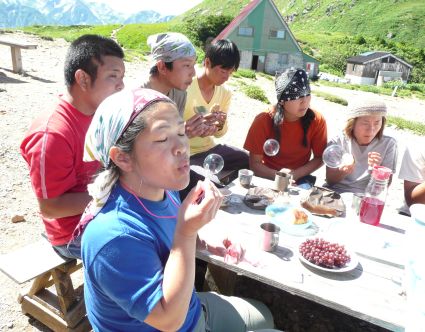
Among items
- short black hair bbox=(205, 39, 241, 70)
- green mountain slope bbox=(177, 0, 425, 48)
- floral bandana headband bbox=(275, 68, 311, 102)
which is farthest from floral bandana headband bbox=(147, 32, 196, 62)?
green mountain slope bbox=(177, 0, 425, 48)

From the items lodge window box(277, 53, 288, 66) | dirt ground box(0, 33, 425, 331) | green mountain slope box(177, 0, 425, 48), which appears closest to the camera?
dirt ground box(0, 33, 425, 331)

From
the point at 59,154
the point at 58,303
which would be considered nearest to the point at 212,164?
the point at 59,154

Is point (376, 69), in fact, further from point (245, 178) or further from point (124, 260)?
point (124, 260)

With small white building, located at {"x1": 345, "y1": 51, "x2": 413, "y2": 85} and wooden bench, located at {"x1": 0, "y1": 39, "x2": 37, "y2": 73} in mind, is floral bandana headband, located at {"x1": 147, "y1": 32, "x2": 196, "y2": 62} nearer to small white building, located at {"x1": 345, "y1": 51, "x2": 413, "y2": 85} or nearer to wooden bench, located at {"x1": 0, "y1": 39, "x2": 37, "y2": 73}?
wooden bench, located at {"x1": 0, "y1": 39, "x2": 37, "y2": 73}

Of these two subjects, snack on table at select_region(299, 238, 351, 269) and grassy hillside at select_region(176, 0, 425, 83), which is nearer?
snack on table at select_region(299, 238, 351, 269)

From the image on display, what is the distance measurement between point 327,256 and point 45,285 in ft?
8.55

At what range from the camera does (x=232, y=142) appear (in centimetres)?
895

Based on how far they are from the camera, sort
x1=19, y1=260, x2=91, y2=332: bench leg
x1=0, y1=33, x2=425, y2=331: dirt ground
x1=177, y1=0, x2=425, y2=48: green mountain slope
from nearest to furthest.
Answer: x1=19, y1=260, x2=91, y2=332: bench leg → x1=0, y1=33, x2=425, y2=331: dirt ground → x1=177, y1=0, x2=425, y2=48: green mountain slope

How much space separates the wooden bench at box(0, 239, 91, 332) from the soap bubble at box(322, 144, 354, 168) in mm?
2519

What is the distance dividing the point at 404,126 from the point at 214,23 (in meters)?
30.9

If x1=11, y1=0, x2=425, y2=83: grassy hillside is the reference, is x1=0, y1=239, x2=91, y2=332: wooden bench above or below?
below

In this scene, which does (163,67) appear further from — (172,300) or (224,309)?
(172,300)

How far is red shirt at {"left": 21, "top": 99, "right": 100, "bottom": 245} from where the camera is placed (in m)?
2.44

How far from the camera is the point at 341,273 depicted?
2.15 meters
